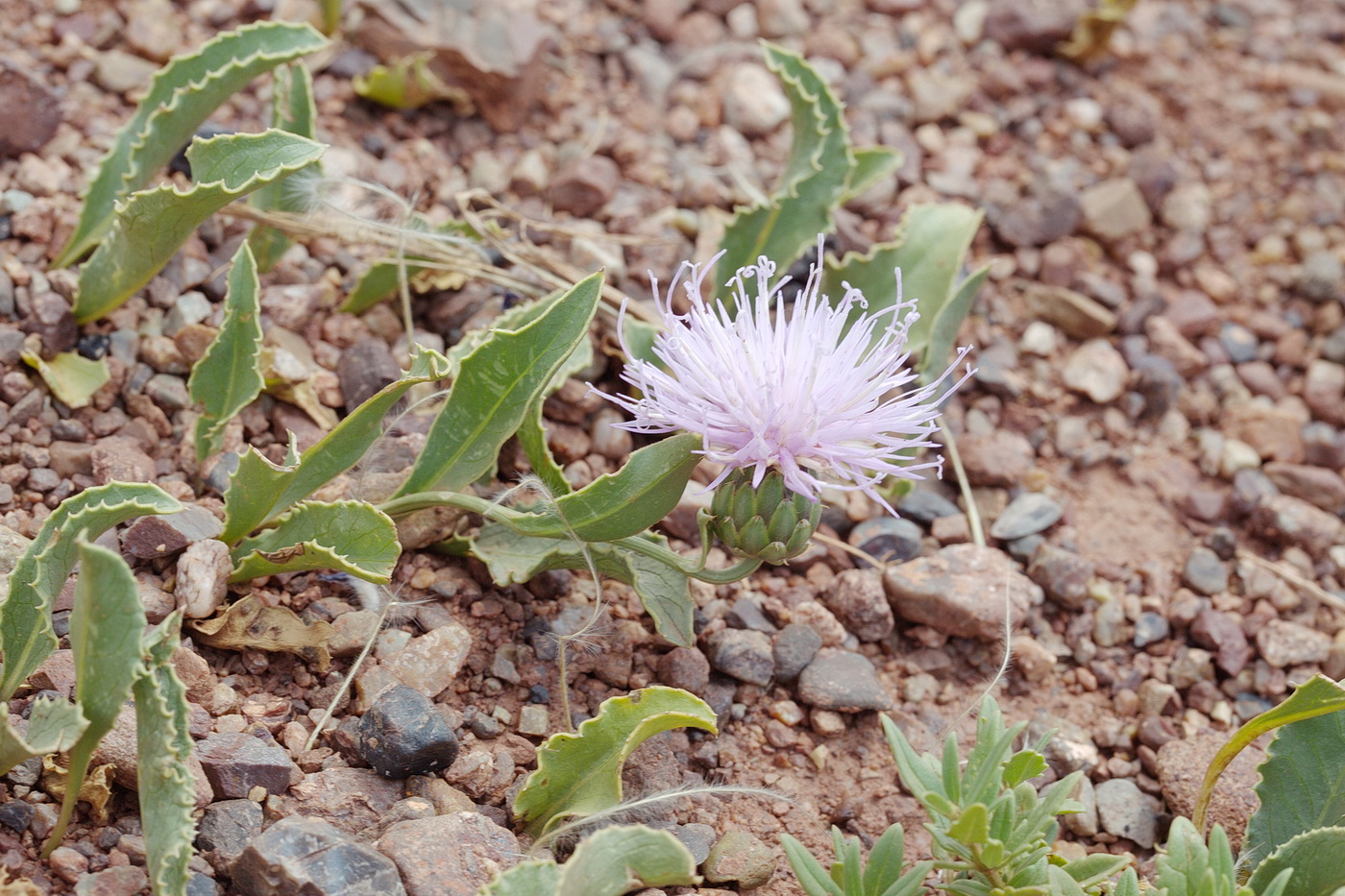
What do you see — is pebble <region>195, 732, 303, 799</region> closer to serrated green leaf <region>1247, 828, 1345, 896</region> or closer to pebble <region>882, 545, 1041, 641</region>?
pebble <region>882, 545, 1041, 641</region>

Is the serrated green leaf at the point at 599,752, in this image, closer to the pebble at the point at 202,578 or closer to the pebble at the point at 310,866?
the pebble at the point at 310,866

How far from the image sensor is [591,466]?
2.80m

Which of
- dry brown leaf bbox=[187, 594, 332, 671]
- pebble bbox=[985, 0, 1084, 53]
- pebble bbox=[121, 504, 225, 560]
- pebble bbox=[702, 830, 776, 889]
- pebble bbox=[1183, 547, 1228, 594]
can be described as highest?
pebble bbox=[985, 0, 1084, 53]

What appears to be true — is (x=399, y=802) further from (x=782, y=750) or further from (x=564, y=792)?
(x=782, y=750)

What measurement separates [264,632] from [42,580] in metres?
0.42

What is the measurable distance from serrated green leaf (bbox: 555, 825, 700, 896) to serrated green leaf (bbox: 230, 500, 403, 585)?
2.06ft

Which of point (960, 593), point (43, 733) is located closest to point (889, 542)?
point (960, 593)

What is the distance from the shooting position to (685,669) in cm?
243

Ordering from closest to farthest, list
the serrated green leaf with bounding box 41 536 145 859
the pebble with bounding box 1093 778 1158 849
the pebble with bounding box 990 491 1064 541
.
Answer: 1. the serrated green leaf with bounding box 41 536 145 859
2. the pebble with bounding box 1093 778 1158 849
3. the pebble with bounding box 990 491 1064 541

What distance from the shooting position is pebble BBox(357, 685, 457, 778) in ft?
6.90

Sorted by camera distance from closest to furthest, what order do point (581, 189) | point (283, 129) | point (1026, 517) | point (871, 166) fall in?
point (283, 129)
point (1026, 517)
point (871, 166)
point (581, 189)

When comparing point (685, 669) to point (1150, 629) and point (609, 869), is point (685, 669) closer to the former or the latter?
point (609, 869)

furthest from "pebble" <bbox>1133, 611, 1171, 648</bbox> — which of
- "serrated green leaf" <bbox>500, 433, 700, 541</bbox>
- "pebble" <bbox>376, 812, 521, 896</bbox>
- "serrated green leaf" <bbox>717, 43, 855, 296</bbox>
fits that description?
"pebble" <bbox>376, 812, 521, 896</bbox>

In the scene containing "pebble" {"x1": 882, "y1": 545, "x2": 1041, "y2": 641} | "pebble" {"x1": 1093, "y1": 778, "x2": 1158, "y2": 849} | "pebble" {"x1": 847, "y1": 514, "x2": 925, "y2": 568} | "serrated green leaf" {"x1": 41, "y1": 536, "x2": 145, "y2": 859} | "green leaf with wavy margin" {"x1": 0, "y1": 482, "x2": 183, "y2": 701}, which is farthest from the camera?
"pebble" {"x1": 847, "y1": 514, "x2": 925, "y2": 568}
